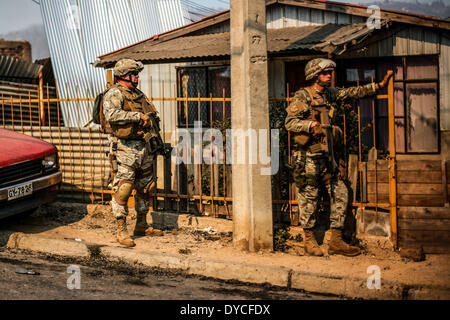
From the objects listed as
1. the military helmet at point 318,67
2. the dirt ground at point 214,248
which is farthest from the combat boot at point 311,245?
the military helmet at point 318,67

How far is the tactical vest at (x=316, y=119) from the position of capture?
5199 millimetres

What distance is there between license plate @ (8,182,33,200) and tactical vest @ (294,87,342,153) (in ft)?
10.6

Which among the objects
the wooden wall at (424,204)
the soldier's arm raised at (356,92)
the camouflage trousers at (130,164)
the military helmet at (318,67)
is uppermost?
the military helmet at (318,67)

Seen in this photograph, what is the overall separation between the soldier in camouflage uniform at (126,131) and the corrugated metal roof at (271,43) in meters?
4.01

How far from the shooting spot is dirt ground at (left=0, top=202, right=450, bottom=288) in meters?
4.55

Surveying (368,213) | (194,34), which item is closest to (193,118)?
(194,34)

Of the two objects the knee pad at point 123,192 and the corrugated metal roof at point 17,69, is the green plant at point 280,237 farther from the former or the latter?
the corrugated metal roof at point 17,69

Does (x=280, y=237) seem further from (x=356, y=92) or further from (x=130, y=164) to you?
(x=130, y=164)

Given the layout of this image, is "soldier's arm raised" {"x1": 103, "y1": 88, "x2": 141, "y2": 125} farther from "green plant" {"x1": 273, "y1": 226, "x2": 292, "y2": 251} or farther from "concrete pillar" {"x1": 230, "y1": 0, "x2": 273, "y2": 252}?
"green plant" {"x1": 273, "y1": 226, "x2": 292, "y2": 251}

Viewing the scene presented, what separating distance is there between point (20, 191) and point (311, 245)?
11.2 ft

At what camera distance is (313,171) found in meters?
5.23

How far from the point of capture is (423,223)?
16.9 ft
